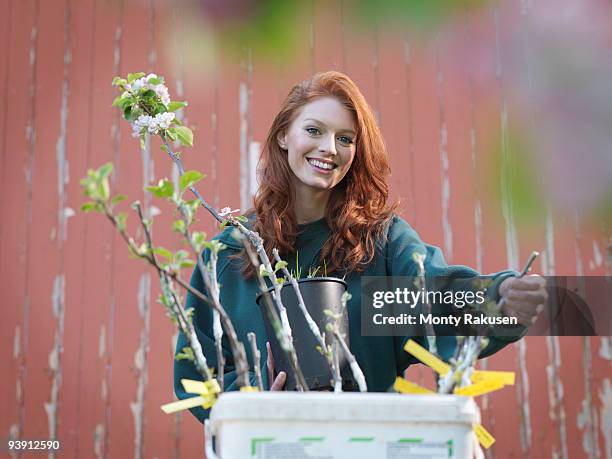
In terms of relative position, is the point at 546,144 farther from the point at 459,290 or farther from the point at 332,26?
the point at 332,26

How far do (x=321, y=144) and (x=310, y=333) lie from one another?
2.10ft

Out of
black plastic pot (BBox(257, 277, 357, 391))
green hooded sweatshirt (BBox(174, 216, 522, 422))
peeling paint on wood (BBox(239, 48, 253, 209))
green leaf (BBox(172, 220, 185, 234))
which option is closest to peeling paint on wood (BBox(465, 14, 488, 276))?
peeling paint on wood (BBox(239, 48, 253, 209))

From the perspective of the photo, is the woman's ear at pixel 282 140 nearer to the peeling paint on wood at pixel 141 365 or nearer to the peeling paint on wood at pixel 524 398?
the peeling paint on wood at pixel 141 365

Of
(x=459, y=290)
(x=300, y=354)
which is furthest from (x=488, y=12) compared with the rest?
(x=300, y=354)

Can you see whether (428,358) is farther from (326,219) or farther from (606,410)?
(606,410)

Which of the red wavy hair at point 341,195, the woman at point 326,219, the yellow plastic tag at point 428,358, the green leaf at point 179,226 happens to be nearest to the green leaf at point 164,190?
the green leaf at point 179,226

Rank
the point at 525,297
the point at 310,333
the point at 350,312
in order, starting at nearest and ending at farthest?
the point at 525,297, the point at 310,333, the point at 350,312

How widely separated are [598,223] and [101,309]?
1.62 meters

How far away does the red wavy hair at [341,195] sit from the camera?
180 centimetres

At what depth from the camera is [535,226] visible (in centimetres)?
286

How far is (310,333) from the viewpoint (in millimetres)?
1314

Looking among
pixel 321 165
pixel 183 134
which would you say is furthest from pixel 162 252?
pixel 321 165

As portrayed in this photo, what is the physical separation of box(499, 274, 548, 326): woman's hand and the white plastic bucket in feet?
0.95

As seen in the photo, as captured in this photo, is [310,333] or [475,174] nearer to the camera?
[310,333]
